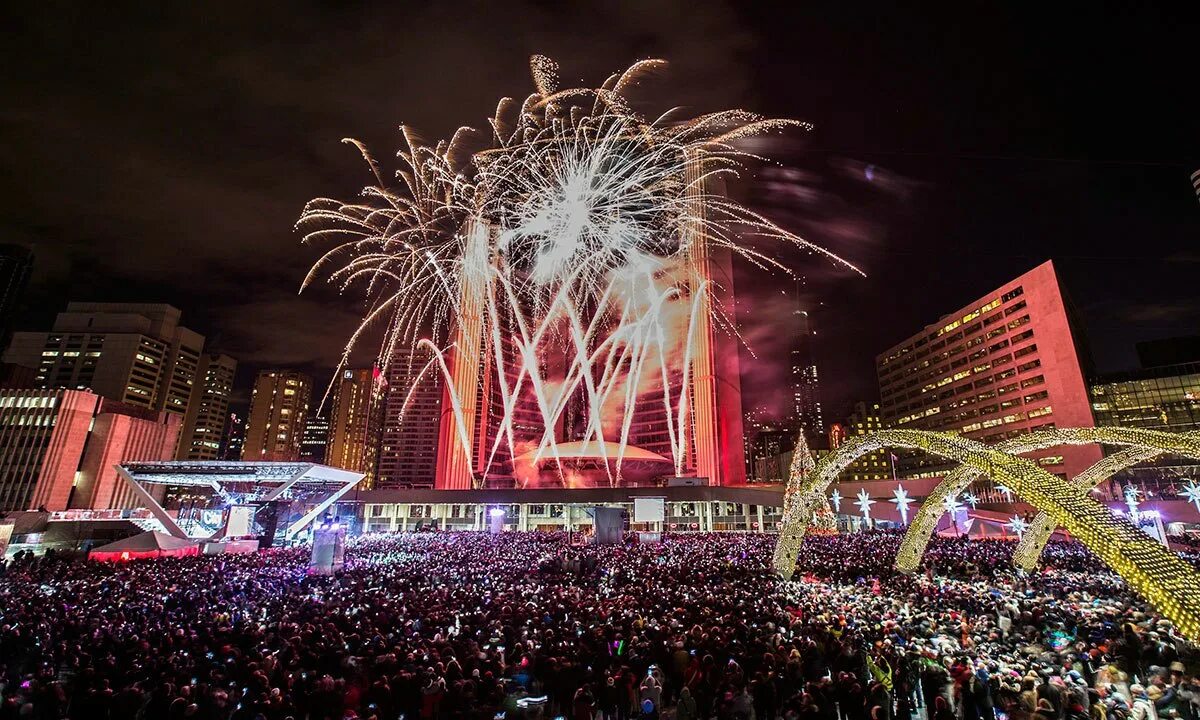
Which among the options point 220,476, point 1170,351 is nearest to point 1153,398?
point 1170,351

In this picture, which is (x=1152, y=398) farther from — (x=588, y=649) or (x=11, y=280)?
(x=11, y=280)

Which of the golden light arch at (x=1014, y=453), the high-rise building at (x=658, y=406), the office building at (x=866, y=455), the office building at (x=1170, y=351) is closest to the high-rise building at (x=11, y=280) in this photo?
the high-rise building at (x=658, y=406)

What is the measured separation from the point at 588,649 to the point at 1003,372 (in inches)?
3956

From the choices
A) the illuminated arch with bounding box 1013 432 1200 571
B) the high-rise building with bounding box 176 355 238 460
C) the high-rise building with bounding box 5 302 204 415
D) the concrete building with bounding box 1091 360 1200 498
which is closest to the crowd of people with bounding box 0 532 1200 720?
the illuminated arch with bounding box 1013 432 1200 571

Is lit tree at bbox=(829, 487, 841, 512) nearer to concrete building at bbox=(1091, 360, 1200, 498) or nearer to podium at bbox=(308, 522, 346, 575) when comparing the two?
podium at bbox=(308, 522, 346, 575)

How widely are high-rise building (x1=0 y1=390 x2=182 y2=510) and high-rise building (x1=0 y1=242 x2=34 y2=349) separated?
1441 inches

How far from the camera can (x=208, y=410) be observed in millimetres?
163250

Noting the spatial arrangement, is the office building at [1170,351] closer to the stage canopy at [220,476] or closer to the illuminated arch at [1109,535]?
the illuminated arch at [1109,535]

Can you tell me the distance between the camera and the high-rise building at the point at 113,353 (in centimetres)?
11512

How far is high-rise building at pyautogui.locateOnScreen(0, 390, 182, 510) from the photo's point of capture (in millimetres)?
71125

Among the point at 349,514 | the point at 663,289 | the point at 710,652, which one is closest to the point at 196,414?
the point at 349,514

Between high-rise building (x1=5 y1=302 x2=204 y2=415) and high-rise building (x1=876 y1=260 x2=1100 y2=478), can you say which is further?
high-rise building (x1=5 y1=302 x2=204 y2=415)

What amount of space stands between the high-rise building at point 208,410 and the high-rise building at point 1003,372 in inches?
6856

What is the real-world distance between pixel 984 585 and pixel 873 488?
54818 mm
